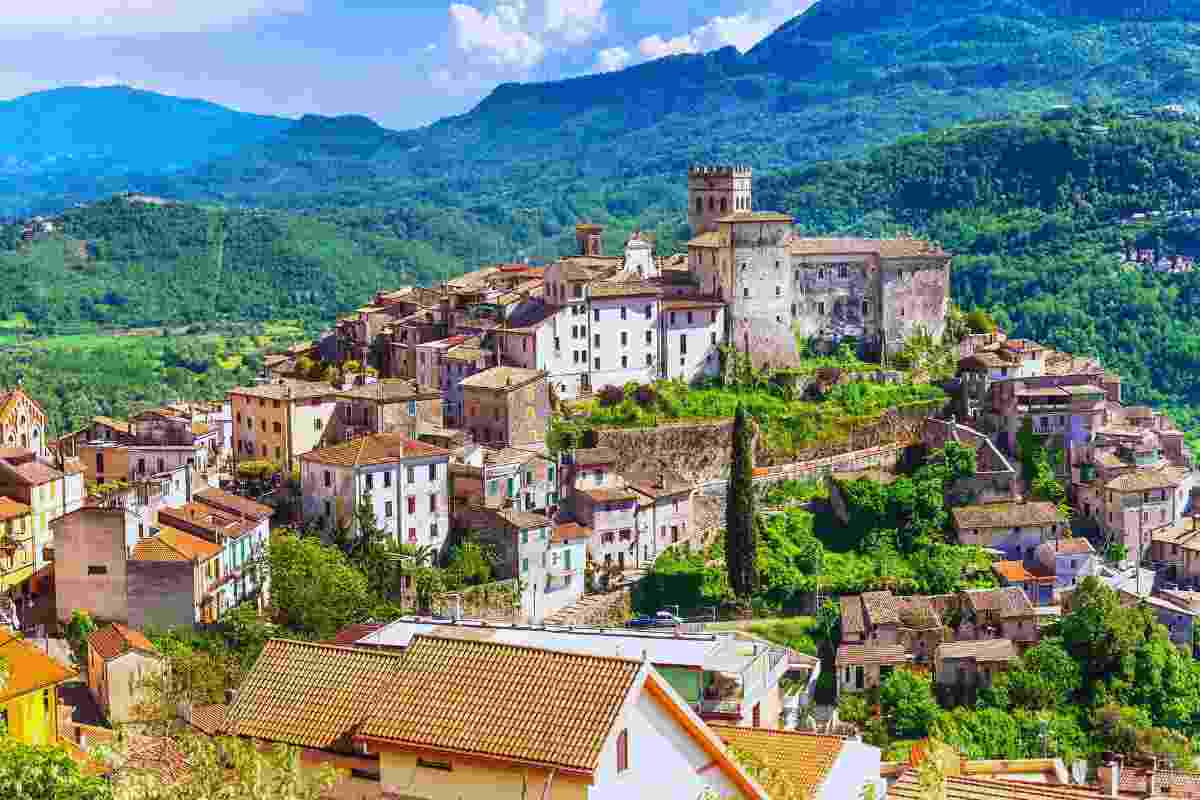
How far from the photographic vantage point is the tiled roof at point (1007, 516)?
62625 millimetres

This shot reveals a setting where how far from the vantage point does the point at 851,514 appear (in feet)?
209

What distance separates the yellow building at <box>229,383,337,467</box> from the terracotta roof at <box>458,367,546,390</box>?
5.14 m

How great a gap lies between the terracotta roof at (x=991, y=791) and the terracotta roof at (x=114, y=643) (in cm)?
2717

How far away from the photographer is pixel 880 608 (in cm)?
5684

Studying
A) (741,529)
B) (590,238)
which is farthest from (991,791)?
(590,238)

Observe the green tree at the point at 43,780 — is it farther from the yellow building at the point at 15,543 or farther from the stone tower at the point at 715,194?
the stone tower at the point at 715,194

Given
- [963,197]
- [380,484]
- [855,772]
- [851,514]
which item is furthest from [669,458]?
[963,197]

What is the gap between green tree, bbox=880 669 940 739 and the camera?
171 feet

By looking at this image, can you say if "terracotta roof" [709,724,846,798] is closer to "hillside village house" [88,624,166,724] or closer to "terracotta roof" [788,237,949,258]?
"hillside village house" [88,624,166,724]

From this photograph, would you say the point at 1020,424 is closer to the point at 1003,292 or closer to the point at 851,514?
the point at 851,514

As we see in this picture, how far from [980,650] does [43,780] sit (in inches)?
1737

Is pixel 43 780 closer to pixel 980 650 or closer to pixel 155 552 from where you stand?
pixel 155 552

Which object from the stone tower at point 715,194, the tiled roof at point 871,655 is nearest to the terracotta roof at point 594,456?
the tiled roof at point 871,655

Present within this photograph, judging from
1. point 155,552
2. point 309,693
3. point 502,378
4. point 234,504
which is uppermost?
point 309,693
